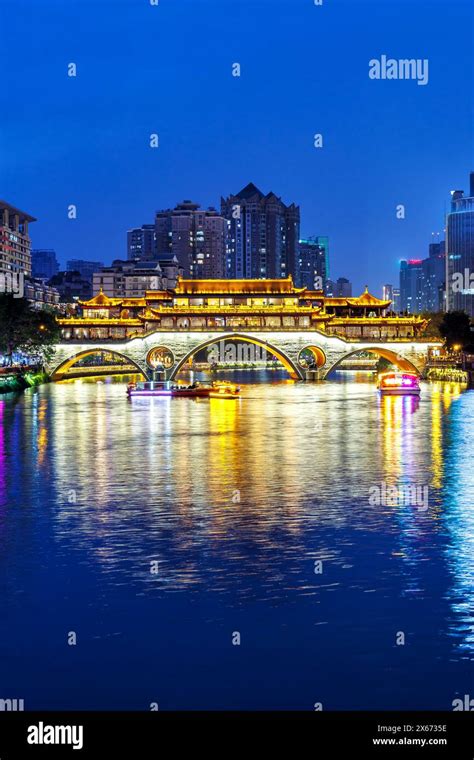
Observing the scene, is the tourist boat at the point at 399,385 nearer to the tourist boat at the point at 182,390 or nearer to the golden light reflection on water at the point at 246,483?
the tourist boat at the point at 182,390

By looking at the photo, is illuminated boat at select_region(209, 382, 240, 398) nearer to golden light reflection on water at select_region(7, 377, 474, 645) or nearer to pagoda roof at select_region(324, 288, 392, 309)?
golden light reflection on water at select_region(7, 377, 474, 645)

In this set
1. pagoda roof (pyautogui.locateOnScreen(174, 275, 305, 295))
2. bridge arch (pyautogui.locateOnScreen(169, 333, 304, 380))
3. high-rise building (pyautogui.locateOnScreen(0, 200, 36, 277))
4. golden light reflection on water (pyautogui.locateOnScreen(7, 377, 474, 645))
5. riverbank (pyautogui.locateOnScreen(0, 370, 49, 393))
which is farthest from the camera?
high-rise building (pyautogui.locateOnScreen(0, 200, 36, 277))

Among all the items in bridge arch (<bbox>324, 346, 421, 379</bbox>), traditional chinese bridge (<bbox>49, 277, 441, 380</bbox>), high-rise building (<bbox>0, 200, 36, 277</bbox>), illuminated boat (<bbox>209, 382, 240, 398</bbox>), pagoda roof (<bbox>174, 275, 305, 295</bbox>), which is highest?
high-rise building (<bbox>0, 200, 36, 277</bbox>)

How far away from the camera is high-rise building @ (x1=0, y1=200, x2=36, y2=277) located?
163 metres

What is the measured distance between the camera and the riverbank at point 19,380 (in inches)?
3305

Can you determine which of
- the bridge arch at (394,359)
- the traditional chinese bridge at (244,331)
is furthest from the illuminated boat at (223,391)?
the bridge arch at (394,359)

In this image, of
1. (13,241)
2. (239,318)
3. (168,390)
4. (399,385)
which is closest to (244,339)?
(239,318)

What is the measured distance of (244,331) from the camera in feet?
369

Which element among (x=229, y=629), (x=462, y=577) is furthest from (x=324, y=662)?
(x=462, y=577)

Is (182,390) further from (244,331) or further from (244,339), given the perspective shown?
(244,339)

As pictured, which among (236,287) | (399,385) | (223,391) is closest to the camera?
(223,391)

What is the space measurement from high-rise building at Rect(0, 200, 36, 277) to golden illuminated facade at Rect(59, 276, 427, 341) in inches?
1822

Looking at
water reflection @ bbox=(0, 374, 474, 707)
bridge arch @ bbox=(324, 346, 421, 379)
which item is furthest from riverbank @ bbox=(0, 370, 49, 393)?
bridge arch @ bbox=(324, 346, 421, 379)

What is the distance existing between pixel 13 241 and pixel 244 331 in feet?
227
